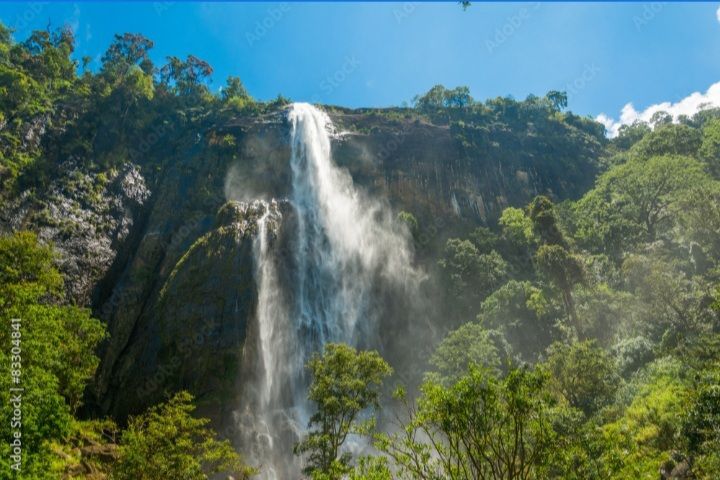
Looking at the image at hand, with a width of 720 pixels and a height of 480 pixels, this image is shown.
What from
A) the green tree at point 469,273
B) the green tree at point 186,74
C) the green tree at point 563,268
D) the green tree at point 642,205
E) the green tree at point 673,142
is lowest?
the green tree at point 563,268

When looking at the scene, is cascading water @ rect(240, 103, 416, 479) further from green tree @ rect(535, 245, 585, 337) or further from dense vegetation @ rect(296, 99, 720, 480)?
green tree @ rect(535, 245, 585, 337)

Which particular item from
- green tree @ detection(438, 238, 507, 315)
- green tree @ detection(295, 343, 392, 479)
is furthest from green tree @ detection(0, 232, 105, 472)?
green tree @ detection(438, 238, 507, 315)

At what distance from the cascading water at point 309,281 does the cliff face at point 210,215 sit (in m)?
1.49

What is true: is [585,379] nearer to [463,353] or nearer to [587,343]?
[587,343]

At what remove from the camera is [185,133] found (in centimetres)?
4584

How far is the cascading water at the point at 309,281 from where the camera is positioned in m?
26.1

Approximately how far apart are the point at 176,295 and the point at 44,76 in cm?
3116

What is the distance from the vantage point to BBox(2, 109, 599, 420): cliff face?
26.7 m

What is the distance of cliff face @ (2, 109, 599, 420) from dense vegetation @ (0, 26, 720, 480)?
1.51m

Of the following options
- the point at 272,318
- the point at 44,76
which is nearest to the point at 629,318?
the point at 272,318

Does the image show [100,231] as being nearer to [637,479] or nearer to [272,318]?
[272,318]

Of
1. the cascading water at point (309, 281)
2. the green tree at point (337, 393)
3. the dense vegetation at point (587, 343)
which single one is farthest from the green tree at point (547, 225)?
the green tree at point (337, 393)

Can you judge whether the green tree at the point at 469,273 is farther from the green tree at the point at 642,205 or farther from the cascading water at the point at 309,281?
the green tree at the point at 642,205

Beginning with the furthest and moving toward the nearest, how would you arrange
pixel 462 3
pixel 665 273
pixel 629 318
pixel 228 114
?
pixel 228 114 → pixel 629 318 → pixel 665 273 → pixel 462 3
